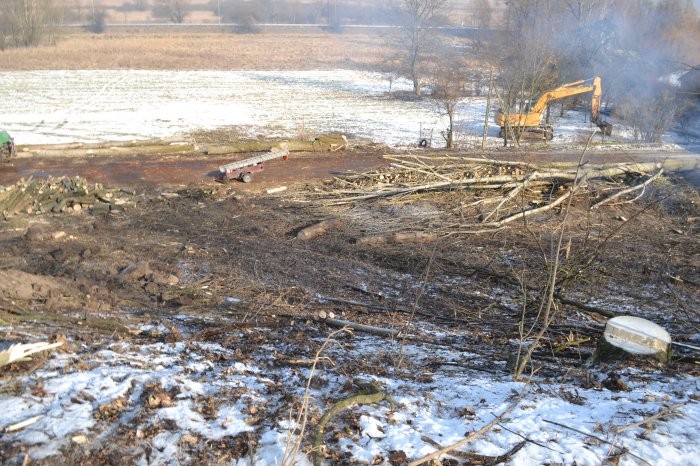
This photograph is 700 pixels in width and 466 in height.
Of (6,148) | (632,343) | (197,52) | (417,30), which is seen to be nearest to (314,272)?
(632,343)

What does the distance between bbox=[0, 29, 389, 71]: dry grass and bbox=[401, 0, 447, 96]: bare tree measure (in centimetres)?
686

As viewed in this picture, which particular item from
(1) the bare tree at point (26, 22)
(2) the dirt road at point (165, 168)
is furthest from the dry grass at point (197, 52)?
(2) the dirt road at point (165, 168)

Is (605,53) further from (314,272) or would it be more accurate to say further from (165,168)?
(314,272)

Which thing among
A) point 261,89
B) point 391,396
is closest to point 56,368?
point 391,396

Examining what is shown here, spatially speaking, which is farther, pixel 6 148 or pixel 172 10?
pixel 172 10

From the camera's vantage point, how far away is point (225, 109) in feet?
80.7

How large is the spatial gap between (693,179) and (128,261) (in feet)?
40.1

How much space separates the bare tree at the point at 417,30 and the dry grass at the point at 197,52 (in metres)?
6.86

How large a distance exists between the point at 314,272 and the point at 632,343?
14.0 ft

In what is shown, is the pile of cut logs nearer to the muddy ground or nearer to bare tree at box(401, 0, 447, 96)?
the muddy ground

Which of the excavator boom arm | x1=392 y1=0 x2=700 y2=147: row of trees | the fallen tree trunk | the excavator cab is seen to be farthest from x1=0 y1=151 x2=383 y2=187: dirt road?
the excavator boom arm

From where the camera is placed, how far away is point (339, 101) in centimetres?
2812

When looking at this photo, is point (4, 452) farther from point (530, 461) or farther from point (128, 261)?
point (128, 261)

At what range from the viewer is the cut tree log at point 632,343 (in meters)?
5.16
